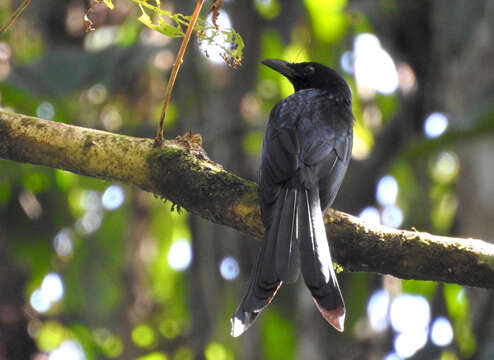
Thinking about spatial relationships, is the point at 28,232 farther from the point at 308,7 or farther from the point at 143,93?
the point at 308,7

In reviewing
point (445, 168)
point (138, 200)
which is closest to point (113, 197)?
point (138, 200)

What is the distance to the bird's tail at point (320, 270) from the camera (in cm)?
288

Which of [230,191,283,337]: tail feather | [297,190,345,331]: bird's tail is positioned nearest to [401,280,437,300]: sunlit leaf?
[297,190,345,331]: bird's tail

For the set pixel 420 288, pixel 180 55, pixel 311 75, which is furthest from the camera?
pixel 420 288

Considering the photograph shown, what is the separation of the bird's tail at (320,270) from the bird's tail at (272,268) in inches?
1.9

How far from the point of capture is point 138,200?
26.6 feet

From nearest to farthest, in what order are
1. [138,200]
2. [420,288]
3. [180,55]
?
[180,55]
[420,288]
[138,200]

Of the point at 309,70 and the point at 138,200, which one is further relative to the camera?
the point at 138,200

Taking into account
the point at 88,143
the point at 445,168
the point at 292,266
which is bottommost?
the point at 292,266

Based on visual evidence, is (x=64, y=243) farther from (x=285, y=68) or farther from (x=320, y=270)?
(x=320, y=270)

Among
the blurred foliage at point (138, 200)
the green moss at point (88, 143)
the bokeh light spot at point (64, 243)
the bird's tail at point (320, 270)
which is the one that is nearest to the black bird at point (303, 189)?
the bird's tail at point (320, 270)

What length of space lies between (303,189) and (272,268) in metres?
0.65

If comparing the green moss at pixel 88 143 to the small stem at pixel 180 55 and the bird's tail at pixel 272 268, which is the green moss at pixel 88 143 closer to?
the small stem at pixel 180 55

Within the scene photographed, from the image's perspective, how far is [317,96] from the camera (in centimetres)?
463
